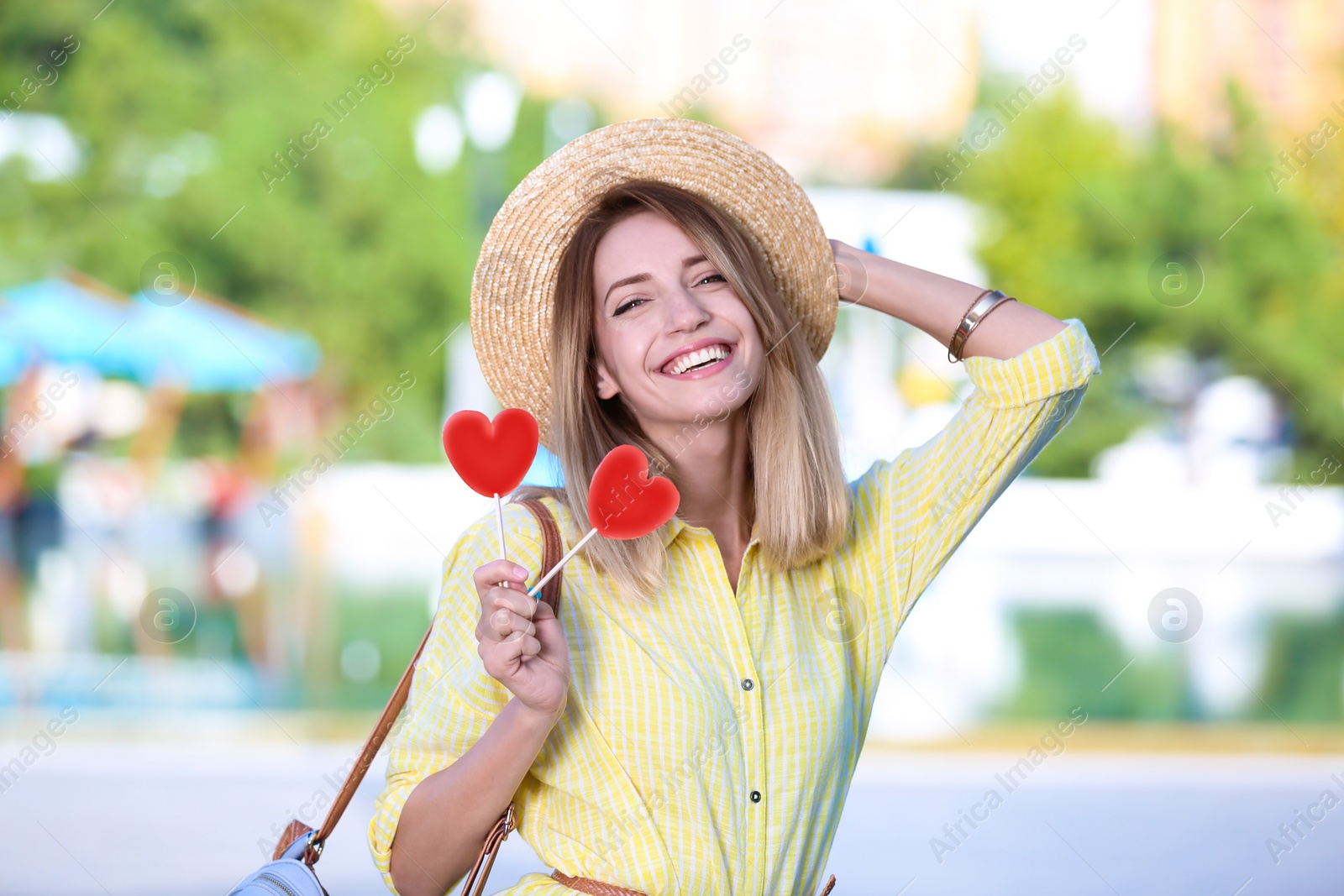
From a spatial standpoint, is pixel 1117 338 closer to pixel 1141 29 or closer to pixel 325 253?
pixel 325 253

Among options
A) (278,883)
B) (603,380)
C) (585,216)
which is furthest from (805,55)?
(278,883)

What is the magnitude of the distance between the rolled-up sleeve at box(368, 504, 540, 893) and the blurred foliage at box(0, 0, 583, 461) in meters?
17.5

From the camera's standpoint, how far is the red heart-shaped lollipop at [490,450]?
1.52 m

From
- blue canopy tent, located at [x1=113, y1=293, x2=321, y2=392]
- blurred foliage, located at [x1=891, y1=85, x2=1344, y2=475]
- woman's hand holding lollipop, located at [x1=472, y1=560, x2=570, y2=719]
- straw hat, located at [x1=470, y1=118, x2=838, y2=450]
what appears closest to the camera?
woman's hand holding lollipop, located at [x1=472, y1=560, x2=570, y2=719]

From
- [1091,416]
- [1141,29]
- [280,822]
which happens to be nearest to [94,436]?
[1091,416]

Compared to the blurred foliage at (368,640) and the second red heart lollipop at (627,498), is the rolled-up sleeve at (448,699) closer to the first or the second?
the second red heart lollipop at (627,498)

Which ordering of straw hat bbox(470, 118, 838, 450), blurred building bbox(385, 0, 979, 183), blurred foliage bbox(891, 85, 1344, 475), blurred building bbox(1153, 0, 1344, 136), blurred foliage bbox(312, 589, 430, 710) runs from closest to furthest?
straw hat bbox(470, 118, 838, 450), blurred foliage bbox(312, 589, 430, 710), blurred foliage bbox(891, 85, 1344, 475), blurred building bbox(1153, 0, 1344, 136), blurred building bbox(385, 0, 979, 183)

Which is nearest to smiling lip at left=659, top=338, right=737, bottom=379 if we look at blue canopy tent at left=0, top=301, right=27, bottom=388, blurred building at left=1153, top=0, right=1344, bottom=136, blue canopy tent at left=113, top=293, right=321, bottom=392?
blue canopy tent at left=113, top=293, right=321, bottom=392

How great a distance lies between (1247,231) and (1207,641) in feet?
36.3

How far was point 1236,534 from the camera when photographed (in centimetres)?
1473

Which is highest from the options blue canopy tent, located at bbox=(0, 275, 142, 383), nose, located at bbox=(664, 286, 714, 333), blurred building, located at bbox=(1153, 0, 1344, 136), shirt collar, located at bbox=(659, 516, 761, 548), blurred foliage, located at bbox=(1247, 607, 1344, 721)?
blurred building, located at bbox=(1153, 0, 1344, 136)

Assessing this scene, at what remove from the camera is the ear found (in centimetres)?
190

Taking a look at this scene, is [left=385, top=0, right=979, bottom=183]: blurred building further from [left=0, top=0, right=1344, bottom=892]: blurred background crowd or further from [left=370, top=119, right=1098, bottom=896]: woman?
[left=370, top=119, right=1098, bottom=896]: woman

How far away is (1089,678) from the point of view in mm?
7844
